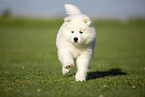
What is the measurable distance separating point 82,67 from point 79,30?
3.97 feet

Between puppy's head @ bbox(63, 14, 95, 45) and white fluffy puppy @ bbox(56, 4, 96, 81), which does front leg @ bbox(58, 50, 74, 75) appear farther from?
puppy's head @ bbox(63, 14, 95, 45)

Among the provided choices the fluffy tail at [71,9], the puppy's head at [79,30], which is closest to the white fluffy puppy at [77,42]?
the puppy's head at [79,30]

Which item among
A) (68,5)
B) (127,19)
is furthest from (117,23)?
(68,5)

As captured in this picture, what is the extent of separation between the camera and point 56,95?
5195 millimetres

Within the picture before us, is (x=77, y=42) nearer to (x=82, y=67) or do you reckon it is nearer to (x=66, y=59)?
(x=66, y=59)

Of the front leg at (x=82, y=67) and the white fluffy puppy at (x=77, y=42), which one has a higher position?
the white fluffy puppy at (x=77, y=42)

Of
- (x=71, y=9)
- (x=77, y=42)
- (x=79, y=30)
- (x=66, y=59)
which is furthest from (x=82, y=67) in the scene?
(x=71, y=9)

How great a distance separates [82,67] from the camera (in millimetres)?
6719

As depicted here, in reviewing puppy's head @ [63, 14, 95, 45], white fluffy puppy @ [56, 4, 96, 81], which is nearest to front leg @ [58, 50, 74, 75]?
white fluffy puppy @ [56, 4, 96, 81]

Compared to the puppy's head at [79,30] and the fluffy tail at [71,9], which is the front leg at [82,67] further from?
the fluffy tail at [71,9]

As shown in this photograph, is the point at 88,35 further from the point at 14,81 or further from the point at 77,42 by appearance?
the point at 14,81

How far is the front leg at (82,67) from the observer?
668 cm

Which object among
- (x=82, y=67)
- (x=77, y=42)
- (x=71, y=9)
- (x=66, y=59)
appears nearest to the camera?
(x=77, y=42)

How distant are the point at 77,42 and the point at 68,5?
7.08ft
